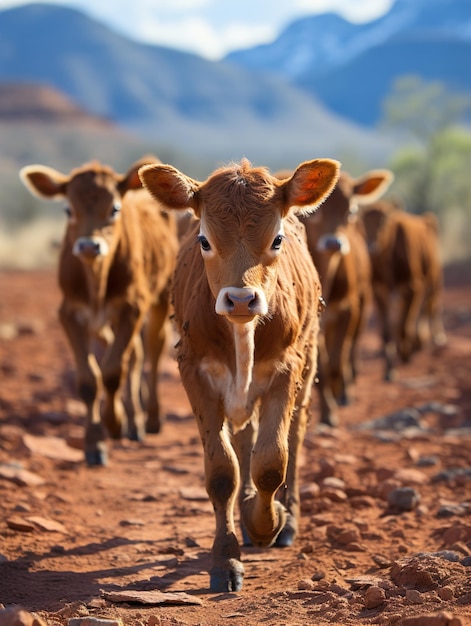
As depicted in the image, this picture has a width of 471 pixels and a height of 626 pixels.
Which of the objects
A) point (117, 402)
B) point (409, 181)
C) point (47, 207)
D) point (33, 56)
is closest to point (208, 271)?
point (117, 402)

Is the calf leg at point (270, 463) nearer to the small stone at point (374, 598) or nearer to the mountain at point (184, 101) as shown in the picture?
the small stone at point (374, 598)

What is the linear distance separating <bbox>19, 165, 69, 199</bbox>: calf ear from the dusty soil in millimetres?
2379

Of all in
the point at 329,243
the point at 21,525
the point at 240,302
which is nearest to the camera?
the point at 240,302

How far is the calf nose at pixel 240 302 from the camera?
5.66 meters

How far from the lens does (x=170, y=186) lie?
21.2 feet

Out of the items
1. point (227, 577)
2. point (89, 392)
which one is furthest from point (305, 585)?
point (89, 392)

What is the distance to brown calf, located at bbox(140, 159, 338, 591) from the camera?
609 centimetres

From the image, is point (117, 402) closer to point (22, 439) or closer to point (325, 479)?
point (22, 439)

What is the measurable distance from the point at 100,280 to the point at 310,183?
3848 millimetres

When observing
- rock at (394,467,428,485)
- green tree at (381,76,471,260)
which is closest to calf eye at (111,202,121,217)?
rock at (394,467,428,485)

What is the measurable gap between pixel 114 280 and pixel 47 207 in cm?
5196

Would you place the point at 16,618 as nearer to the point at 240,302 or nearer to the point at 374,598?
the point at 374,598

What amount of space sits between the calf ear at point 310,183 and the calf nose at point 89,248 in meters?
3.32

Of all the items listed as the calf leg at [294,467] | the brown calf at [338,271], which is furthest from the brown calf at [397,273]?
the calf leg at [294,467]
